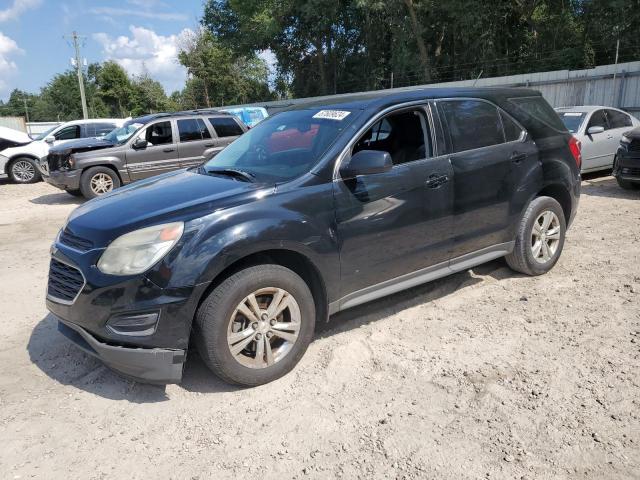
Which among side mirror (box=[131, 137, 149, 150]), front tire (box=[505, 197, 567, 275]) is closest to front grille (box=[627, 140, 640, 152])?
front tire (box=[505, 197, 567, 275])

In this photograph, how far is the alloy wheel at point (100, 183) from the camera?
1062 centimetres

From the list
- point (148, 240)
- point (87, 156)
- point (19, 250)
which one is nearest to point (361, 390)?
point (148, 240)

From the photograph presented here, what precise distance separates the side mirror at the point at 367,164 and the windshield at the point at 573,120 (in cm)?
843

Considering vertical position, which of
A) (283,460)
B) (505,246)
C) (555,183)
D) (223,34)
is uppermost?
(223,34)

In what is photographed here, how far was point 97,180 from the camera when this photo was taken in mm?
10672

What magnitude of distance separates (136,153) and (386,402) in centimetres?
919

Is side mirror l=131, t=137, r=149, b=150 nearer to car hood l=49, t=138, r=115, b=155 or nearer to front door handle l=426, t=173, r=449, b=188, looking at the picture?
car hood l=49, t=138, r=115, b=155

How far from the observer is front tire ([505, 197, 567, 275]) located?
4.77 meters

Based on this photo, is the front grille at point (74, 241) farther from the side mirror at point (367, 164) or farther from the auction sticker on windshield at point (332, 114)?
the auction sticker on windshield at point (332, 114)

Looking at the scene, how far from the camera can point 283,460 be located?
263cm

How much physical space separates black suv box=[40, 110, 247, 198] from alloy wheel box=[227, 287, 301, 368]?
783 cm

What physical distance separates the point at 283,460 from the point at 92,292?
1.47 metres

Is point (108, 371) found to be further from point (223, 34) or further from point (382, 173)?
point (223, 34)

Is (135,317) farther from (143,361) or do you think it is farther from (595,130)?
(595,130)
